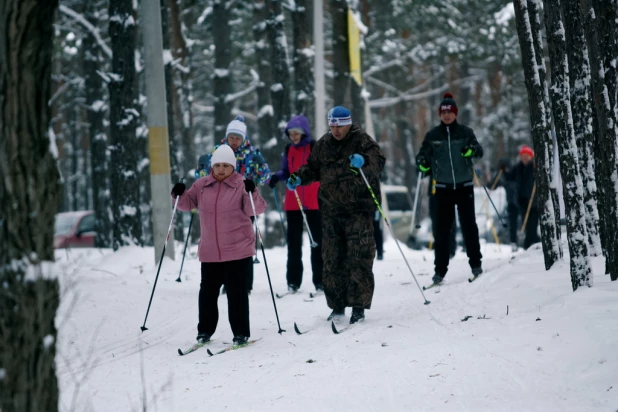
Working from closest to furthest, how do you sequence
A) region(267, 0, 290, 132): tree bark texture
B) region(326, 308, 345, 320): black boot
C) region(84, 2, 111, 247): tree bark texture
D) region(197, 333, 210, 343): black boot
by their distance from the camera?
region(197, 333, 210, 343): black boot
region(326, 308, 345, 320): black boot
region(267, 0, 290, 132): tree bark texture
region(84, 2, 111, 247): tree bark texture

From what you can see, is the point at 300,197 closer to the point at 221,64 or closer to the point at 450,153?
the point at 450,153

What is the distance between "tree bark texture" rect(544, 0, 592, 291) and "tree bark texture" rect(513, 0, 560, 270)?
1403 mm

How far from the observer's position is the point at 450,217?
372 inches

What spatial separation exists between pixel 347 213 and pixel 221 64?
49.3 ft

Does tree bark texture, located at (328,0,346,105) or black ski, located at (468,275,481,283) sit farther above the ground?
tree bark texture, located at (328,0,346,105)

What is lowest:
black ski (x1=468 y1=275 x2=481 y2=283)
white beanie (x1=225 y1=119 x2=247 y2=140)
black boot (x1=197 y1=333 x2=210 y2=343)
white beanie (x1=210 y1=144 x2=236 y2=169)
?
black boot (x1=197 y1=333 x2=210 y2=343)

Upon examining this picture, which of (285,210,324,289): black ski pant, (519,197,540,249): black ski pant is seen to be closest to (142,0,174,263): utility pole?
(285,210,324,289): black ski pant

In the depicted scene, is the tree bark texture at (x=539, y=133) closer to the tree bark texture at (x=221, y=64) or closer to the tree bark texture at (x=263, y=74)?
the tree bark texture at (x=263, y=74)

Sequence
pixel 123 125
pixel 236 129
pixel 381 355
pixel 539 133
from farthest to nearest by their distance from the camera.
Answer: pixel 123 125
pixel 236 129
pixel 539 133
pixel 381 355

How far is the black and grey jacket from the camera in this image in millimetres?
9375

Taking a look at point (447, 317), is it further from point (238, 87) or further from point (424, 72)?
point (424, 72)

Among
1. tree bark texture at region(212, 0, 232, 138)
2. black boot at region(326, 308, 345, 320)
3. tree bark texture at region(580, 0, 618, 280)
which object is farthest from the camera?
tree bark texture at region(212, 0, 232, 138)

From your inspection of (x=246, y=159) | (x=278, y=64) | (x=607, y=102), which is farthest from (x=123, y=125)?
(x=607, y=102)

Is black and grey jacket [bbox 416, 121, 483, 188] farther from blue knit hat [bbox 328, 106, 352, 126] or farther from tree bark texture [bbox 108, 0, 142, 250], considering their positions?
tree bark texture [bbox 108, 0, 142, 250]
